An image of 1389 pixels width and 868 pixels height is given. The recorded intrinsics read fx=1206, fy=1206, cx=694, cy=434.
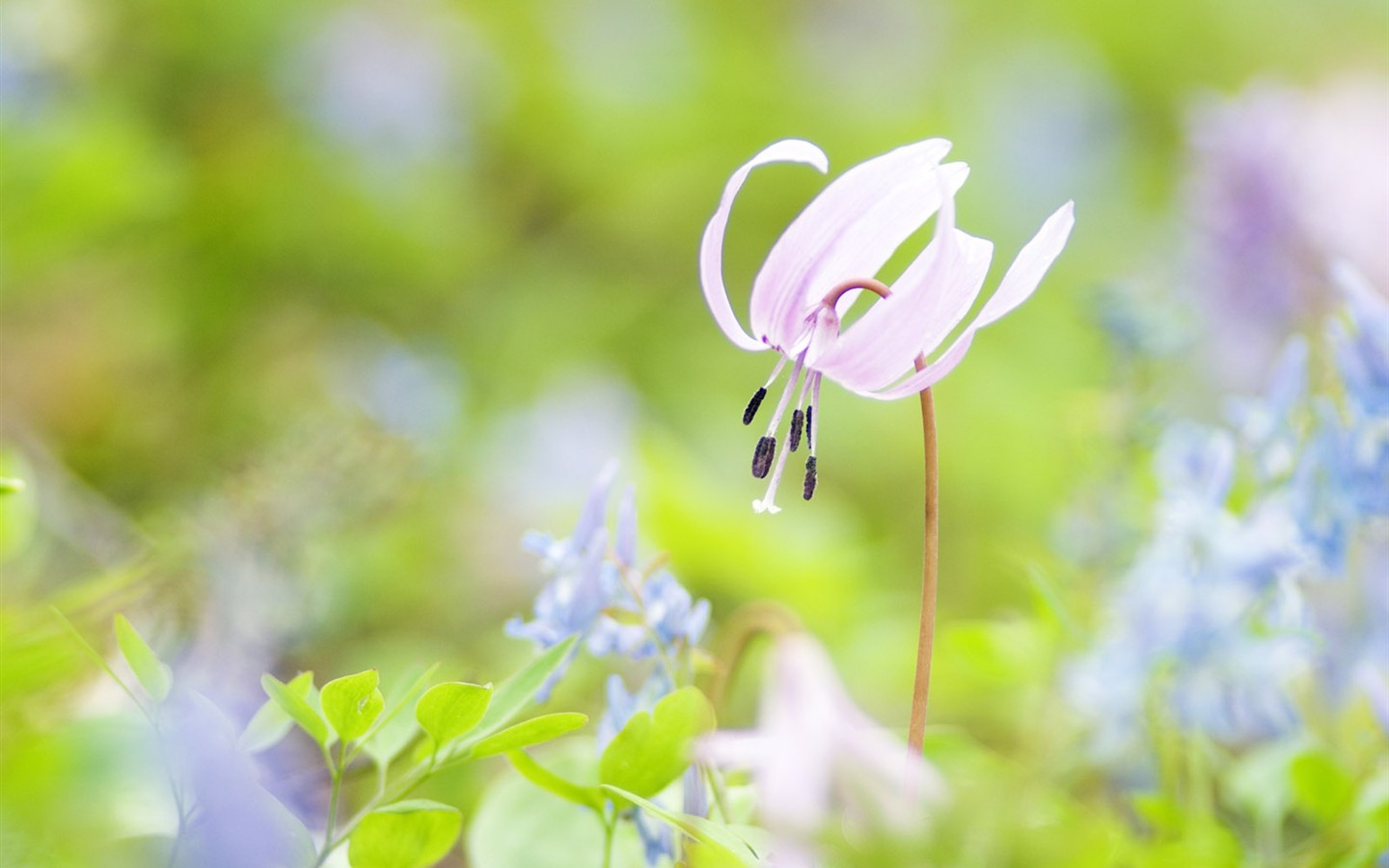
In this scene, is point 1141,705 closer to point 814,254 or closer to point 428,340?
point 814,254

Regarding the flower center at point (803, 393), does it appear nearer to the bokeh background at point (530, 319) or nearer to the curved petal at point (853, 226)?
the curved petal at point (853, 226)

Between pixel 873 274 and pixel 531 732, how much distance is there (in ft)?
0.68

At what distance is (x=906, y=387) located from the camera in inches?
17.3

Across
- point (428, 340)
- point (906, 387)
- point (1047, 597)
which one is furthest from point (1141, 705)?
point (428, 340)

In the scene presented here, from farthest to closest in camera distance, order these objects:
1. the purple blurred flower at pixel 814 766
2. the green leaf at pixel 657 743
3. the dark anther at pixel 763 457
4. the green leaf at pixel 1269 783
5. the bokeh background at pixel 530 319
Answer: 1. the bokeh background at pixel 530 319
2. the green leaf at pixel 1269 783
3. the dark anther at pixel 763 457
4. the green leaf at pixel 657 743
5. the purple blurred flower at pixel 814 766

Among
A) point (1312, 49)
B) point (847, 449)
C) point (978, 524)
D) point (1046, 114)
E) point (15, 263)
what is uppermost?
point (1312, 49)

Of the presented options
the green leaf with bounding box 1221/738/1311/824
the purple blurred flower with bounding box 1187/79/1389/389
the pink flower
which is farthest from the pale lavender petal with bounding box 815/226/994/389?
the purple blurred flower with bounding box 1187/79/1389/389

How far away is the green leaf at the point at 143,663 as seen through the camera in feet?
1.32

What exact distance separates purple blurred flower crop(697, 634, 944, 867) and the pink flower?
110 mm

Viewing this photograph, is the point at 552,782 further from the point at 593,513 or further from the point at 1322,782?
the point at 1322,782

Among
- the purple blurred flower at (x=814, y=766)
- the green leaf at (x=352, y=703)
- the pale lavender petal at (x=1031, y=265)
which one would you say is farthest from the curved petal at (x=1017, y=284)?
the green leaf at (x=352, y=703)

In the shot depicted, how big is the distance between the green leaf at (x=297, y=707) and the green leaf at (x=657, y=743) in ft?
0.33

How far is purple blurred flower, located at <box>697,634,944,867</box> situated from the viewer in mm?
321

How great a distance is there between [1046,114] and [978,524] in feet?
5.29
